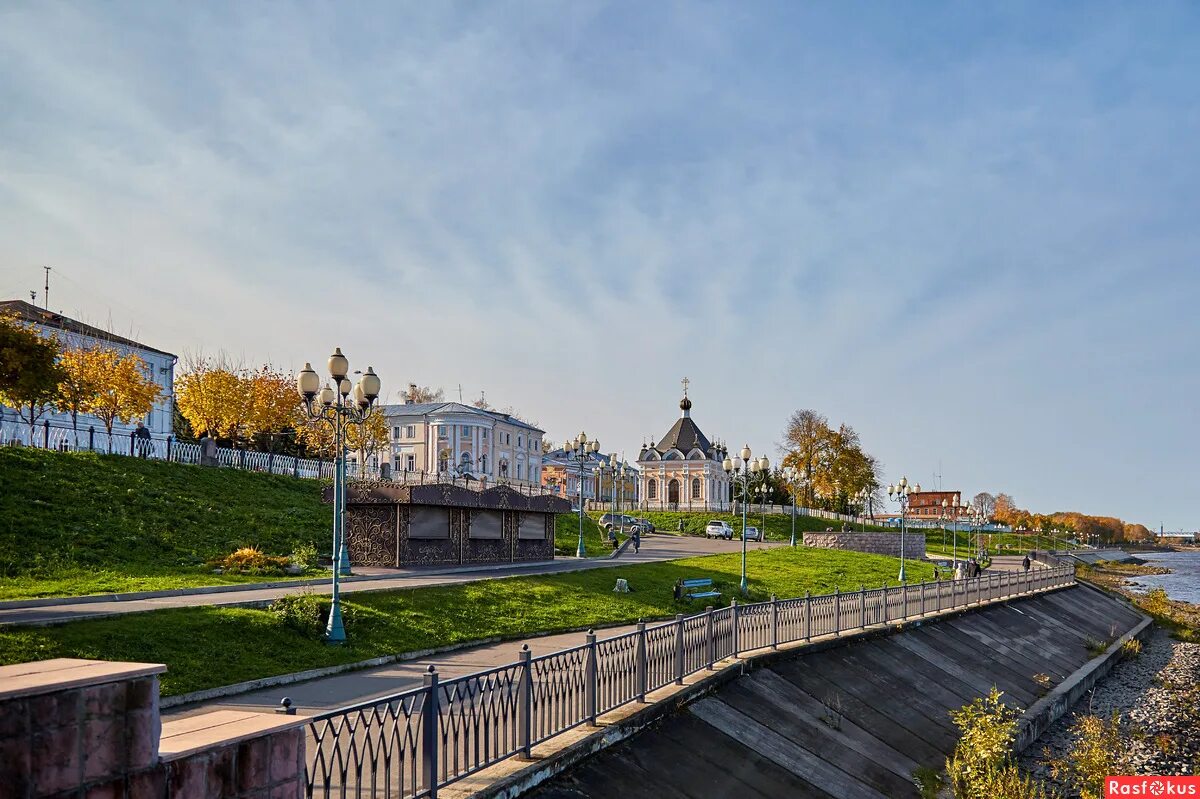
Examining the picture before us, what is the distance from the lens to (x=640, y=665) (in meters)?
12.1

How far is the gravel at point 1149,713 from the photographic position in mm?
17859

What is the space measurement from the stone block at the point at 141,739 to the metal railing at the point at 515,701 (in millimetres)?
1210

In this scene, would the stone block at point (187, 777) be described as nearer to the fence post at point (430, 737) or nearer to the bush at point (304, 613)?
the fence post at point (430, 737)

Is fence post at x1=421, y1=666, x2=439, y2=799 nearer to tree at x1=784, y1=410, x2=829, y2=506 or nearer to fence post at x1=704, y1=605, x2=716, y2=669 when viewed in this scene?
fence post at x1=704, y1=605, x2=716, y2=669

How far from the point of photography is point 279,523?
32.2 meters

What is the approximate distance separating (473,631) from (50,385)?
19.0 m

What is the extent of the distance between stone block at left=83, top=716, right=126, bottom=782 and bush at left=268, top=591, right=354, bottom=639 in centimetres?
1105

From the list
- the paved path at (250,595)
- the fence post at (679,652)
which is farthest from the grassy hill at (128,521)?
the fence post at (679,652)

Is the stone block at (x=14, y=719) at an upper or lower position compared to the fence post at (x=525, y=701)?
upper

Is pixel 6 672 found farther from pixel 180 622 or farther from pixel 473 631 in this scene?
pixel 473 631

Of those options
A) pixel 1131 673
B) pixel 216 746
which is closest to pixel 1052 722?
pixel 1131 673

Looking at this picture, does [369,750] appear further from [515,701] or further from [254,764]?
[515,701]

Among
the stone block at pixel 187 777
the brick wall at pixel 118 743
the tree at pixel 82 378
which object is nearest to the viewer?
the brick wall at pixel 118 743

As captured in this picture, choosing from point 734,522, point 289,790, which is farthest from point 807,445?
point 289,790
